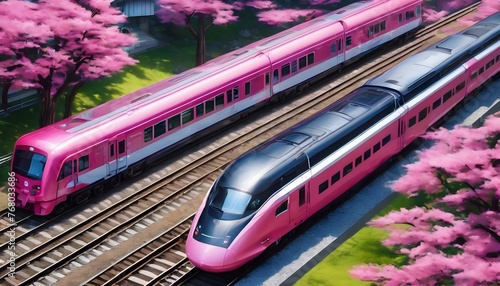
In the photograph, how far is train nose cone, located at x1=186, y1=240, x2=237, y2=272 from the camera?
75.6 ft

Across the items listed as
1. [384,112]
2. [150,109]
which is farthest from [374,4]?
[150,109]

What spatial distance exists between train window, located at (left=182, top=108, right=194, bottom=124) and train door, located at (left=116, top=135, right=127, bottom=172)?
352 cm

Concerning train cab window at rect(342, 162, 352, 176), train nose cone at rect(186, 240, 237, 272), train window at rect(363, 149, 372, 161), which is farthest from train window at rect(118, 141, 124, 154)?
train window at rect(363, 149, 372, 161)

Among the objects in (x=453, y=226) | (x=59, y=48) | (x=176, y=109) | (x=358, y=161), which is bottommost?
(x=358, y=161)

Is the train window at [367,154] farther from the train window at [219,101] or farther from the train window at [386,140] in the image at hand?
the train window at [219,101]

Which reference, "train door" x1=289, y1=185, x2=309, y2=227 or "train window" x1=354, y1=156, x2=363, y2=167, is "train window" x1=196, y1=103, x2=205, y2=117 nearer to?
"train window" x1=354, y1=156, x2=363, y2=167

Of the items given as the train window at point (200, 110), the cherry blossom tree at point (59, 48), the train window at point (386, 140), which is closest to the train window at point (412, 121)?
the train window at point (386, 140)

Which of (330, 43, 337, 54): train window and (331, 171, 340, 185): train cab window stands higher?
(330, 43, 337, 54): train window

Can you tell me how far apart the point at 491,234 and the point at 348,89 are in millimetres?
20695

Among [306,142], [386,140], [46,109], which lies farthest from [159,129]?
[386,140]

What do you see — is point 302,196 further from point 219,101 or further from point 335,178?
point 219,101

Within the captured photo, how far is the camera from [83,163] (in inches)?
1117

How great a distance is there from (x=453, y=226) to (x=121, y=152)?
14517mm

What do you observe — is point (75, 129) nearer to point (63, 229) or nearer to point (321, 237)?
point (63, 229)
